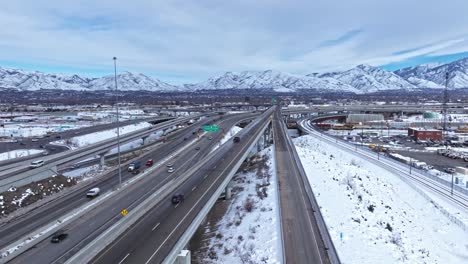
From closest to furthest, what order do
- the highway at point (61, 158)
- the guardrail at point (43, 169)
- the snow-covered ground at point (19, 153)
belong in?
1. the guardrail at point (43, 169)
2. the highway at point (61, 158)
3. the snow-covered ground at point (19, 153)

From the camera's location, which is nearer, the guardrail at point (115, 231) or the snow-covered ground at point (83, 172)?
the guardrail at point (115, 231)

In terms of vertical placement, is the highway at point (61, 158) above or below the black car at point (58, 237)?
above

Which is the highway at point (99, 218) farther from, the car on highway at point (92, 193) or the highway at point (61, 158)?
the highway at point (61, 158)

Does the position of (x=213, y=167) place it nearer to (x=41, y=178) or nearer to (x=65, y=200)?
(x=65, y=200)

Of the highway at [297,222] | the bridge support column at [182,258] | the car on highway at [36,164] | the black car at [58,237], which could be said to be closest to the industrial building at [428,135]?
the highway at [297,222]

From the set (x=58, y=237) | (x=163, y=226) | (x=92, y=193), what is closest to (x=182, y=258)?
(x=163, y=226)

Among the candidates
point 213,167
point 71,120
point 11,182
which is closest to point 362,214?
point 213,167

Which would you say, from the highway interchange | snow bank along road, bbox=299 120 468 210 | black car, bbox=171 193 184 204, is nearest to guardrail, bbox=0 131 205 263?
the highway interchange
